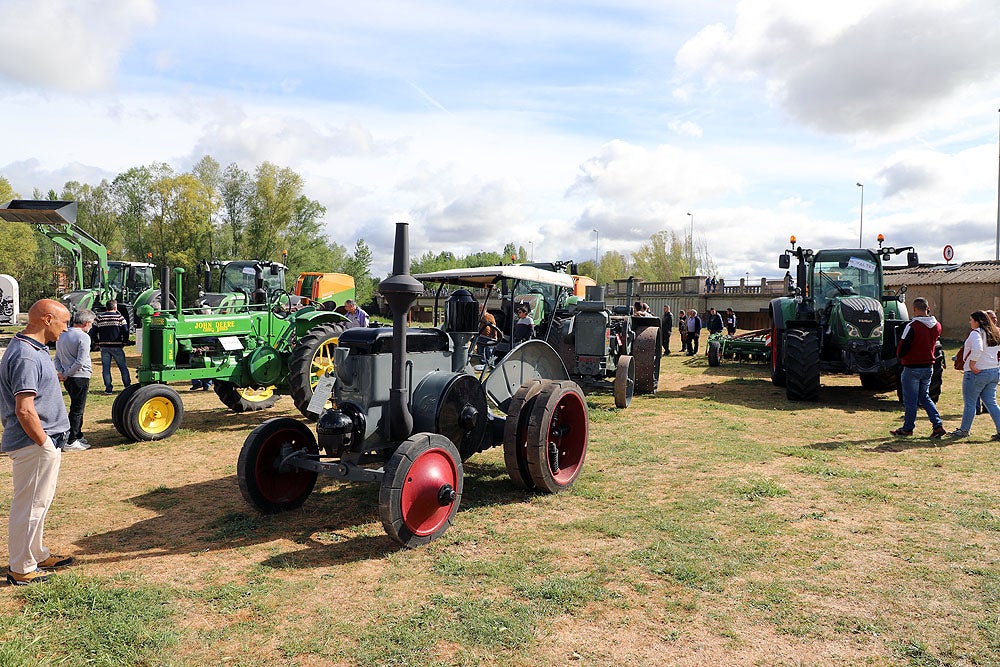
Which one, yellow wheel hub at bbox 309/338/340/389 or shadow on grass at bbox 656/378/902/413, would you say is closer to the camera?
yellow wheel hub at bbox 309/338/340/389

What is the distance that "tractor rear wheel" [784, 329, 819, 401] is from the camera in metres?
10.4

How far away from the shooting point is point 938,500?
5477mm

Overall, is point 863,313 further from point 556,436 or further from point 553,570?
point 553,570

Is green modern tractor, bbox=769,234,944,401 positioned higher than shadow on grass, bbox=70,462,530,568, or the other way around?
green modern tractor, bbox=769,234,944,401

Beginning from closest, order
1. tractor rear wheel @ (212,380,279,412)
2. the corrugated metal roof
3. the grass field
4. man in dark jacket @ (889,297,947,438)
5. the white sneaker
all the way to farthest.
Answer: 1. the grass field
2. the white sneaker
3. man in dark jacket @ (889,297,947,438)
4. tractor rear wheel @ (212,380,279,412)
5. the corrugated metal roof

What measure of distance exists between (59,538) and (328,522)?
1.80m

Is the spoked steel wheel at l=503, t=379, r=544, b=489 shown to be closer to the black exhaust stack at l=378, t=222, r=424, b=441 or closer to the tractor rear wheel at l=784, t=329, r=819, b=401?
the black exhaust stack at l=378, t=222, r=424, b=441

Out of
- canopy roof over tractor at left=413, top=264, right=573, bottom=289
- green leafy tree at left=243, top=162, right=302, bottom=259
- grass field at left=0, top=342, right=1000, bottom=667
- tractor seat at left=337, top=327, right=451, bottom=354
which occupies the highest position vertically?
green leafy tree at left=243, top=162, right=302, bottom=259

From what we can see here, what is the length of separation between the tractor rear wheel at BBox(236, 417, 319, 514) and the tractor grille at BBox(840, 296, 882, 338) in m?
8.57

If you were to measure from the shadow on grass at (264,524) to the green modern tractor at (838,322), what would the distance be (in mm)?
6439

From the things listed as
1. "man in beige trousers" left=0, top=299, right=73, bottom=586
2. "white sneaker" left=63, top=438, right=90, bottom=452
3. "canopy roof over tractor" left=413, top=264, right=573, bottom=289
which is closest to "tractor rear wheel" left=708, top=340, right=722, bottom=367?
"canopy roof over tractor" left=413, top=264, right=573, bottom=289

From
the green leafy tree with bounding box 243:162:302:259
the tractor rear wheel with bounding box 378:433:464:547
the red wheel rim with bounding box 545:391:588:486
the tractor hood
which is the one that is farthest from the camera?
the green leafy tree with bounding box 243:162:302:259

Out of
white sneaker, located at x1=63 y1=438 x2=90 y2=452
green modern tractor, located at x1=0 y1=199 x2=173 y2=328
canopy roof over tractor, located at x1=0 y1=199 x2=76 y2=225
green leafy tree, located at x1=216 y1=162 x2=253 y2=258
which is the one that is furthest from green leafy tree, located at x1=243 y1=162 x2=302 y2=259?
white sneaker, located at x1=63 y1=438 x2=90 y2=452

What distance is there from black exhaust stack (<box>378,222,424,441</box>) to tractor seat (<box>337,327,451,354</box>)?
36 cm
